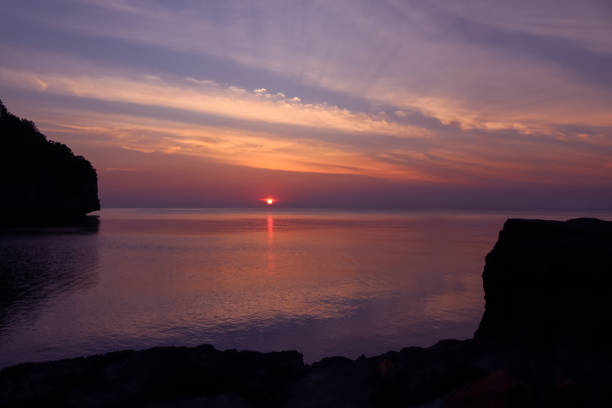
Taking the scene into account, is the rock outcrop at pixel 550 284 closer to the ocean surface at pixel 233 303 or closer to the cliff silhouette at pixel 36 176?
the ocean surface at pixel 233 303

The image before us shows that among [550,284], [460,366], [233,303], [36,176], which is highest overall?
[36,176]

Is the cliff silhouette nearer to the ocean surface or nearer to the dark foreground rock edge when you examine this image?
the ocean surface

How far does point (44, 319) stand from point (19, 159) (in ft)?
321

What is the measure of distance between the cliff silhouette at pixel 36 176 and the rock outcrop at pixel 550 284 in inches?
4044

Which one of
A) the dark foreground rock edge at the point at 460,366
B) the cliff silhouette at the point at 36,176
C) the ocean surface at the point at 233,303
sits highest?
the cliff silhouette at the point at 36,176

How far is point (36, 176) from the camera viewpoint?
9362 cm

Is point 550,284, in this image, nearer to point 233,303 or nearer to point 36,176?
point 233,303

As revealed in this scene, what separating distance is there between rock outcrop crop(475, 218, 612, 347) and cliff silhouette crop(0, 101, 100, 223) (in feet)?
337

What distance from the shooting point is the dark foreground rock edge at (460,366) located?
21.1 feet

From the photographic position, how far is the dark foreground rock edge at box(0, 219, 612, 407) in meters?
6.43

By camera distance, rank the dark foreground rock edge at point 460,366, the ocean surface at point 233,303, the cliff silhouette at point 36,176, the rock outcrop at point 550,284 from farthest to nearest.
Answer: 1. the cliff silhouette at point 36,176
2. the ocean surface at point 233,303
3. the rock outcrop at point 550,284
4. the dark foreground rock edge at point 460,366

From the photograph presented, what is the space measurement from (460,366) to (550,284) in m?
2.97

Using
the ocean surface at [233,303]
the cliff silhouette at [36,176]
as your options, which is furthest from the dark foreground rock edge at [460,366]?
the cliff silhouette at [36,176]

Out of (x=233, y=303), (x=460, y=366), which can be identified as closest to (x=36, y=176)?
(x=233, y=303)
